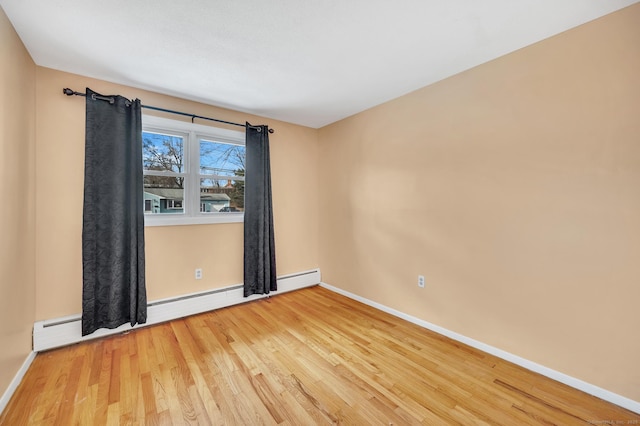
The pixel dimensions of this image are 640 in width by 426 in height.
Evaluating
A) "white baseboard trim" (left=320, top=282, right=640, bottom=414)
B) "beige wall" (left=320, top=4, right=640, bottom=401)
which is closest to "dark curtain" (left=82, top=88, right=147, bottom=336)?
"beige wall" (left=320, top=4, right=640, bottom=401)

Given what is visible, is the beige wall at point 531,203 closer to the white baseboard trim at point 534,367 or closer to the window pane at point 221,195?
the white baseboard trim at point 534,367

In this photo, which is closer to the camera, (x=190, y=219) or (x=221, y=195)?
(x=190, y=219)

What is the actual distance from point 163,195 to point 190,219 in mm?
383

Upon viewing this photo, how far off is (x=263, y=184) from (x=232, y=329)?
1.76m

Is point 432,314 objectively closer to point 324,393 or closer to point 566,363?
point 566,363

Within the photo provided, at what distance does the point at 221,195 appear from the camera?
3.25 m

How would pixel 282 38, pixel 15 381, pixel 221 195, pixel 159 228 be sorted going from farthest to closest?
pixel 221 195
pixel 159 228
pixel 282 38
pixel 15 381

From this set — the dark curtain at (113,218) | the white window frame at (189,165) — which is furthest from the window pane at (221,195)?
the dark curtain at (113,218)

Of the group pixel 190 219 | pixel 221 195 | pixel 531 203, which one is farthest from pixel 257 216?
pixel 531 203

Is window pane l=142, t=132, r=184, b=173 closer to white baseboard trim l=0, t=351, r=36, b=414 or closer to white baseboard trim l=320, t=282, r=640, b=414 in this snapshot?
white baseboard trim l=0, t=351, r=36, b=414

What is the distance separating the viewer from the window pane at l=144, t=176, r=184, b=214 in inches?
108

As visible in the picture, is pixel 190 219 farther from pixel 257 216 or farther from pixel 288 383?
pixel 288 383

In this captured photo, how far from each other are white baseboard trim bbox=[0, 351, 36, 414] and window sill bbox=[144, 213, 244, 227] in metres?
1.31

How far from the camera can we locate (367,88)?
8.73 ft
